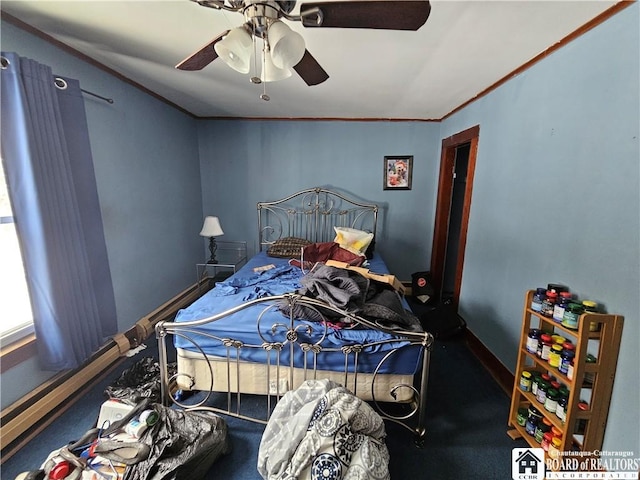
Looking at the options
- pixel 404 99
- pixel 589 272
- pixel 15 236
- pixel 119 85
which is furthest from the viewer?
pixel 404 99

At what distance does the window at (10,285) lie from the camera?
5.15 feet

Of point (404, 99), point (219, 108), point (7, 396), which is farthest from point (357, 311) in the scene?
point (219, 108)

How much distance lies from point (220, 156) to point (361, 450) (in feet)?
11.5

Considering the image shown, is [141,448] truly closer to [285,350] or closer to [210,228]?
[285,350]

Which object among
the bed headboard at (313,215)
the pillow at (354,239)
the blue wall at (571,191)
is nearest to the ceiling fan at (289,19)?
the blue wall at (571,191)

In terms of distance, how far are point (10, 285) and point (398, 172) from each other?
11.9 ft

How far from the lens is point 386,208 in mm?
3619

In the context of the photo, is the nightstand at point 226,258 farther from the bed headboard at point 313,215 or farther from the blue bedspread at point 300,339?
the blue bedspread at point 300,339

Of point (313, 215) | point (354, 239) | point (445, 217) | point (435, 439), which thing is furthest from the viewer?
point (313, 215)

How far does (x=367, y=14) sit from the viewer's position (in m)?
0.98

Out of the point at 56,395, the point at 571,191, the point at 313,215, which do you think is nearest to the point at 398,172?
the point at 313,215

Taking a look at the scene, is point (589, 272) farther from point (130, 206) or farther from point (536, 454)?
point (130, 206)

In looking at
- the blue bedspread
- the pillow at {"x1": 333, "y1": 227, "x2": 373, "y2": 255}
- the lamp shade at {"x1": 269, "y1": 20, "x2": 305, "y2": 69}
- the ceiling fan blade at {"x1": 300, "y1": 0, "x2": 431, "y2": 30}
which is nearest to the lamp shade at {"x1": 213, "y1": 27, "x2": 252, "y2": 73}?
the lamp shade at {"x1": 269, "y1": 20, "x2": 305, "y2": 69}

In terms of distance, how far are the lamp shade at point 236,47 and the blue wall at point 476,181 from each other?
4.49 feet
